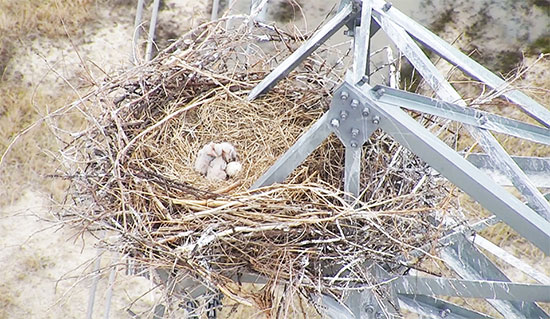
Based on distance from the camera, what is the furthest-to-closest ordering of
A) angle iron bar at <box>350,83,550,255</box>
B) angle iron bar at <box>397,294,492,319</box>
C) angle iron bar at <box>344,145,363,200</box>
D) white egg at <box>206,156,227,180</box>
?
white egg at <box>206,156,227,180</box> → angle iron bar at <box>397,294,492,319</box> → angle iron bar at <box>344,145,363,200</box> → angle iron bar at <box>350,83,550,255</box>

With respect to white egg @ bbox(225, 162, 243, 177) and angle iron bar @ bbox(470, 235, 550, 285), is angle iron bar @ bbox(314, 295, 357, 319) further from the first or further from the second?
white egg @ bbox(225, 162, 243, 177)

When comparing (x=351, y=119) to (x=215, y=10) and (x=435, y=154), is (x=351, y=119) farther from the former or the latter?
(x=215, y=10)

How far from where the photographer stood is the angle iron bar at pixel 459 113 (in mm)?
1818

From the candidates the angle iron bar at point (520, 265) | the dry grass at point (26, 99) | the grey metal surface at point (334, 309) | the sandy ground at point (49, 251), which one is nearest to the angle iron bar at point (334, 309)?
the grey metal surface at point (334, 309)

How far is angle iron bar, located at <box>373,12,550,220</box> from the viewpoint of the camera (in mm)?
1805

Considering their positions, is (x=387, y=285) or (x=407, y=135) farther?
(x=387, y=285)

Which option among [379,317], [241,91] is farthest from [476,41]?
[379,317]

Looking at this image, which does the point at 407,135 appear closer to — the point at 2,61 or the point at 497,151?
the point at 497,151

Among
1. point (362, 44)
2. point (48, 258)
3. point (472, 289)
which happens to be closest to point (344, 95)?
point (362, 44)

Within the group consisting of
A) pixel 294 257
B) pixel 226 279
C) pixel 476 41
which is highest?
pixel 476 41

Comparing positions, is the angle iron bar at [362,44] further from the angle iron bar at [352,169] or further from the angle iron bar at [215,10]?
the angle iron bar at [215,10]

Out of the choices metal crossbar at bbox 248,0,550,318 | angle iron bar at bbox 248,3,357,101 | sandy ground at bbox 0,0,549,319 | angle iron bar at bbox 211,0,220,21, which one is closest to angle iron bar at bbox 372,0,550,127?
metal crossbar at bbox 248,0,550,318

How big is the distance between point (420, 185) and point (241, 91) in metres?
0.73

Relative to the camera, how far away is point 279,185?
7.00 feet
